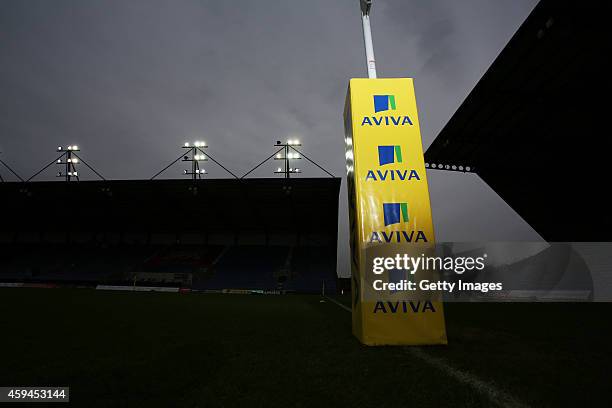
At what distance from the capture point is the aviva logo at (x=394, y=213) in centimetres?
340

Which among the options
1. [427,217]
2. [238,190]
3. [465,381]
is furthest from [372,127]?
[238,190]

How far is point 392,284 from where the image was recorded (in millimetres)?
3227

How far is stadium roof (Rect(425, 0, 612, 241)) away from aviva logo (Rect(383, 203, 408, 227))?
32.7 feet

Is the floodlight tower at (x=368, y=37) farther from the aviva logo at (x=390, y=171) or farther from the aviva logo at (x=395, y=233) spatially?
the aviva logo at (x=395, y=233)

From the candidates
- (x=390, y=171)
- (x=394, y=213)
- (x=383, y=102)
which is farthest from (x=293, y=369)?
(x=383, y=102)

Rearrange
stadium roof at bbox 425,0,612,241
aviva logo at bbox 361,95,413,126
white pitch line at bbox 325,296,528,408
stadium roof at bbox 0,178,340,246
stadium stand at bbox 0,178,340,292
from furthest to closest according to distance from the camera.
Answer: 1. stadium stand at bbox 0,178,340,292
2. stadium roof at bbox 0,178,340,246
3. stadium roof at bbox 425,0,612,241
4. aviva logo at bbox 361,95,413,126
5. white pitch line at bbox 325,296,528,408

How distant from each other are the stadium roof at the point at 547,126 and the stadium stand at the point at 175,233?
386 inches

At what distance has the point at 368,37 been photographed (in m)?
4.41

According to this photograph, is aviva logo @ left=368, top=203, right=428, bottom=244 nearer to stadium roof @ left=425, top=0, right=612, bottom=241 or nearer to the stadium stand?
stadium roof @ left=425, top=0, right=612, bottom=241

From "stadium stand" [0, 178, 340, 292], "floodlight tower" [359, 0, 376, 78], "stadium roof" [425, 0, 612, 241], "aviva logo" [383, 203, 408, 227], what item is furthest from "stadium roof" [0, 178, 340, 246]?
"aviva logo" [383, 203, 408, 227]

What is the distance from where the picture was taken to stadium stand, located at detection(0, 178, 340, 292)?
74.3ft

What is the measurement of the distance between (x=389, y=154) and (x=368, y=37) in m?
2.04

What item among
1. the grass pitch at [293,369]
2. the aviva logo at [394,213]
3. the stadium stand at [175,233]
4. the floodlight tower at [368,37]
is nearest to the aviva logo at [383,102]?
the floodlight tower at [368,37]

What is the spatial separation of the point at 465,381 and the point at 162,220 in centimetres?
2799
